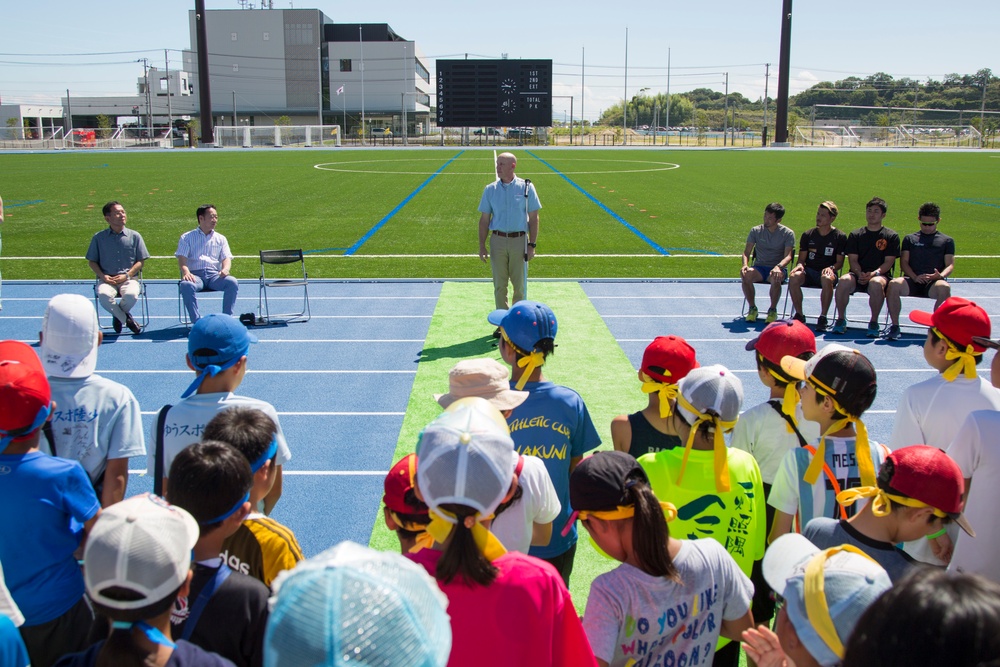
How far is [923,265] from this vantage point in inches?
398

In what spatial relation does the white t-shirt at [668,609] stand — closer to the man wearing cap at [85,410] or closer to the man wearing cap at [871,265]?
the man wearing cap at [85,410]

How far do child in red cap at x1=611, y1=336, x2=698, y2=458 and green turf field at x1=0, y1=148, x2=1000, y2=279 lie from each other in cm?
957

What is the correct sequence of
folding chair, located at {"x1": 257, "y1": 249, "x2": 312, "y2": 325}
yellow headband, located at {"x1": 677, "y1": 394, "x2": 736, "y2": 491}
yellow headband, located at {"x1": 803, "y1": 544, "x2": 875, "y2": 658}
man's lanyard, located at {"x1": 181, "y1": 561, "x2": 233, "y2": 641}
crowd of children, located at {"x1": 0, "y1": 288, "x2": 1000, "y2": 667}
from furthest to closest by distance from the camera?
folding chair, located at {"x1": 257, "y1": 249, "x2": 312, "y2": 325} → yellow headband, located at {"x1": 677, "y1": 394, "x2": 736, "y2": 491} → man's lanyard, located at {"x1": 181, "y1": 561, "x2": 233, "y2": 641} → yellow headband, located at {"x1": 803, "y1": 544, "x2": 875, "y2": 658} → crowd of children, located at {"x1": 0, "y1": 288, "x2": 1000, "y2": 667}

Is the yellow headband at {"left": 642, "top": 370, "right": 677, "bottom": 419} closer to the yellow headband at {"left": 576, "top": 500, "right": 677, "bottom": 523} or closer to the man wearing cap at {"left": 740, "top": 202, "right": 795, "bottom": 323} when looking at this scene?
the yellow headband at {"left": 576, "top": 500, "right": 677, "bottom": 523}

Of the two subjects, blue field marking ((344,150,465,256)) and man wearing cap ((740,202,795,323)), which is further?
blue field marking ((344,150,465,256))

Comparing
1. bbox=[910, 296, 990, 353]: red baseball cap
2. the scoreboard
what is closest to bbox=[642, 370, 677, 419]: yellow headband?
bbox=[910, 296, 990, 353]: red baseball cap

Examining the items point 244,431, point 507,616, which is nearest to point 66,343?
point 244,431

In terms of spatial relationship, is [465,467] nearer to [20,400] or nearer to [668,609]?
[668,609]

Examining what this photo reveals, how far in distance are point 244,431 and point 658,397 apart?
196 cm

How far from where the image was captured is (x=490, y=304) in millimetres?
11383

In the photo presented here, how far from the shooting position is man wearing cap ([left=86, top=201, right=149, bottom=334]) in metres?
9.95

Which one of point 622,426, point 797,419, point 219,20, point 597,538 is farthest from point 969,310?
point 219,20

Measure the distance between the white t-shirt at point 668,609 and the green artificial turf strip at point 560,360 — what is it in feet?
6.01

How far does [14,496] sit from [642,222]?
59.3 ft
